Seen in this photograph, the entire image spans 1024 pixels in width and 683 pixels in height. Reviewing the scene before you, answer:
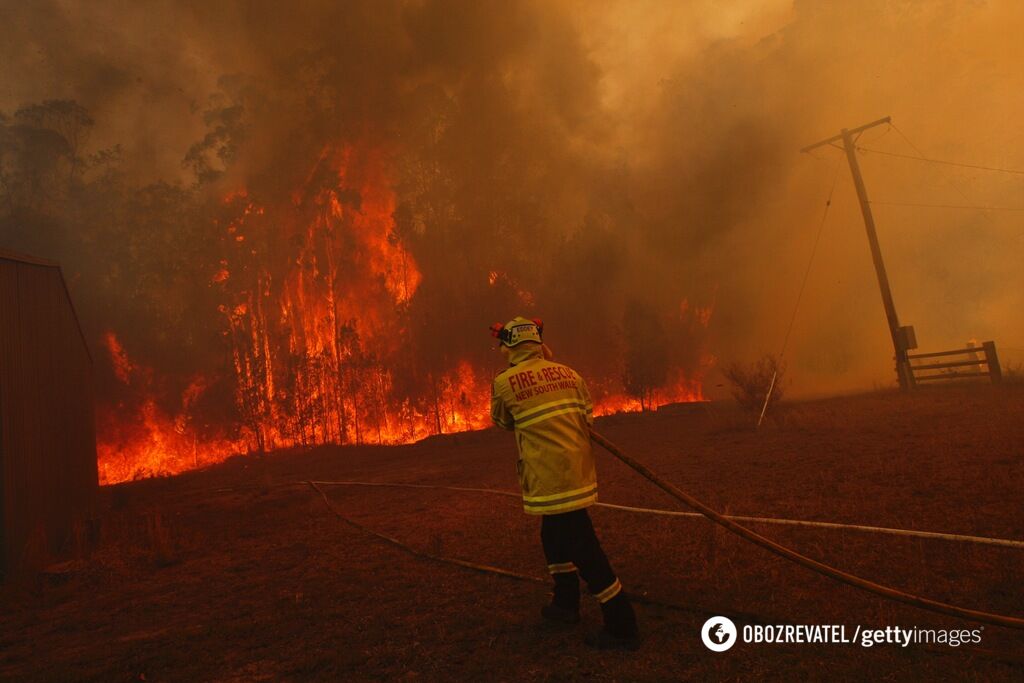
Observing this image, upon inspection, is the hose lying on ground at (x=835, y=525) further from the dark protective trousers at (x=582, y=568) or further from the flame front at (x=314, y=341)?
the flame front at (x=314, y=341)

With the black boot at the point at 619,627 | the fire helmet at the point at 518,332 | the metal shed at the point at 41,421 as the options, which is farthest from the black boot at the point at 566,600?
the metal shed at the point at 41,421

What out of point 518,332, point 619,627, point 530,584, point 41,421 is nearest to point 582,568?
point 619,627

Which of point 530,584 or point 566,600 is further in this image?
point 530,584

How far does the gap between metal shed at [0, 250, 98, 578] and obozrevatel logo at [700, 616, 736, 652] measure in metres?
9.39

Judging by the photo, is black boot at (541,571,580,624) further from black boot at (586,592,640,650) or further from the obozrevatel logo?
the obozrevatel logo

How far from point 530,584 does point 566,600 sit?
1.02m

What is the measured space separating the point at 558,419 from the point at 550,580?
1.95m

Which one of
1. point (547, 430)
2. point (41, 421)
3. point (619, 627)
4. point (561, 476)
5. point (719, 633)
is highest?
point (41, 421)

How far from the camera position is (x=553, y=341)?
32.1 m

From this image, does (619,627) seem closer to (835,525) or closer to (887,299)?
(835,525)

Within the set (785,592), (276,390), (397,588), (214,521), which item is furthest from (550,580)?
(276,390)

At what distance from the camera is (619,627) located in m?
3.41

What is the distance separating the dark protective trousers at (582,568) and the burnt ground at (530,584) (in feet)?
0.68

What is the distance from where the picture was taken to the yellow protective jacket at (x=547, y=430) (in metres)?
3.56
